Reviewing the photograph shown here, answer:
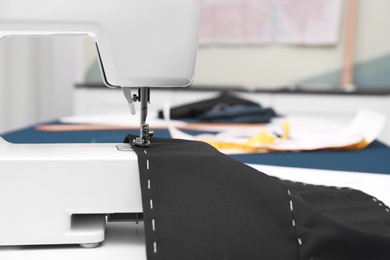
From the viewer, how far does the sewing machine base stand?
31.2 inches

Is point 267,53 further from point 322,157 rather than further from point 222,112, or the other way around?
point 322,157

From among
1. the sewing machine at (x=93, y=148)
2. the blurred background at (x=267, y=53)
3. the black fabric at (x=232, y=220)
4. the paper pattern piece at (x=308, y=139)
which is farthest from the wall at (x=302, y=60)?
the black fabric at (x=232, y=220)

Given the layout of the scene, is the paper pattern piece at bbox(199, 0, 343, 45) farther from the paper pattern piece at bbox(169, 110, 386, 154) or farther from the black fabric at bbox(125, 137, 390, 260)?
the black fabric at bbox(125, 137, 390, 260)

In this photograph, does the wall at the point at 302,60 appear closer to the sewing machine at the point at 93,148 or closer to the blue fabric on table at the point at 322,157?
the blue fabric on table at the point at 322,157

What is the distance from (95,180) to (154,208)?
0.11m

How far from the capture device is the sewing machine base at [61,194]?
0.79 meters

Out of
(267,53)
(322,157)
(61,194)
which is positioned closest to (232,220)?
(61,194)

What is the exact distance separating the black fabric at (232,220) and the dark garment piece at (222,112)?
1594 millimetres

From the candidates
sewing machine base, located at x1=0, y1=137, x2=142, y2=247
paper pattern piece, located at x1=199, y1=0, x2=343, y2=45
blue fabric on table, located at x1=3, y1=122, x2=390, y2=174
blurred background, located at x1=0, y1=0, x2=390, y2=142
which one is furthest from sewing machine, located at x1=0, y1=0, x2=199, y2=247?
paper pattern piece, located at x1=199, y1=0, x2=343, y2=45

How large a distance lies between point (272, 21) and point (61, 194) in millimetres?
3525

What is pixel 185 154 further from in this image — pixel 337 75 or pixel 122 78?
pixel 337 75

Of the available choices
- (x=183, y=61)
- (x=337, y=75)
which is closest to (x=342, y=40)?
(x=337, y=75)

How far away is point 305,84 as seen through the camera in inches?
163

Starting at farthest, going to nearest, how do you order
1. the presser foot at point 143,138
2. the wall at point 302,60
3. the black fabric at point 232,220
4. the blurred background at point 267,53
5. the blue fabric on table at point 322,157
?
Answer: the wall at point 302,60 → the blurred background at point 267,53 → the blue fabric on table at point 322,157 → the presser foot at point 143,138 → the black fabric at point 232,220
